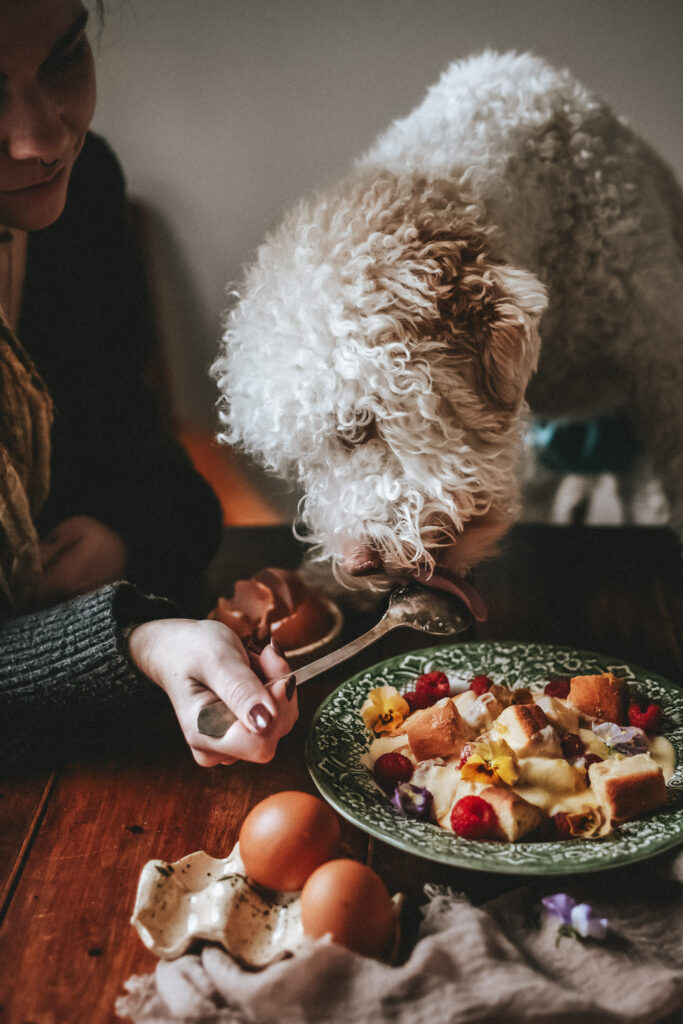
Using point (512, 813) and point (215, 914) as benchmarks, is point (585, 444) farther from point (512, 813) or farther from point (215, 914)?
point (215, 914)

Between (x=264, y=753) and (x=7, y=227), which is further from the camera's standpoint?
(x=7, y=227)

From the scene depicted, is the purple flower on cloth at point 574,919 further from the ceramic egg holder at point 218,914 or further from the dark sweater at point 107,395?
the dark sweater at point 107,395

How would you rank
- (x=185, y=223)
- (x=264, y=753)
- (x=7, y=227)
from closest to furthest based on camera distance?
(x=264, y=753) → (x=7, y=227) → (x=185, y=223)

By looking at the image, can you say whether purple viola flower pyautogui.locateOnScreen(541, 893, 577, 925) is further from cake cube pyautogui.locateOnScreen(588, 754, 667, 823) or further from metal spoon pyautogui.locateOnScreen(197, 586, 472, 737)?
metal spoon pyautogui.locateOnScreen(197, 586, 472, 737)

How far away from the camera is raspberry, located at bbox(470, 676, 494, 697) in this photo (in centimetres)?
69

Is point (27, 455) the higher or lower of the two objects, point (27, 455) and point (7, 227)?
the lower

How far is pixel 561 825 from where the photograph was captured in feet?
1.81

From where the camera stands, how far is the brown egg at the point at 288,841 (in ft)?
1.71

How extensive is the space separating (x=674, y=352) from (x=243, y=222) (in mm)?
511

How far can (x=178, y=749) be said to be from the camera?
72 centimetres

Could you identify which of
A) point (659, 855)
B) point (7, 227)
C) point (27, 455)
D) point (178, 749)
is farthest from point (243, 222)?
point (659, 855)

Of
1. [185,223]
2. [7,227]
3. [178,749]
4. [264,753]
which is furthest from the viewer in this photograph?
[185,223]

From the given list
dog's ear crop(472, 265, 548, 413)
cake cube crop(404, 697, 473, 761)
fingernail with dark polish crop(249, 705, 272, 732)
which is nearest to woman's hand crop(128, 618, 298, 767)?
fingernail with dark polish crop(249, 705, 272, 732)

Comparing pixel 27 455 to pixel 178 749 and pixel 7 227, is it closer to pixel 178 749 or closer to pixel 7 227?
pixel 7 227
